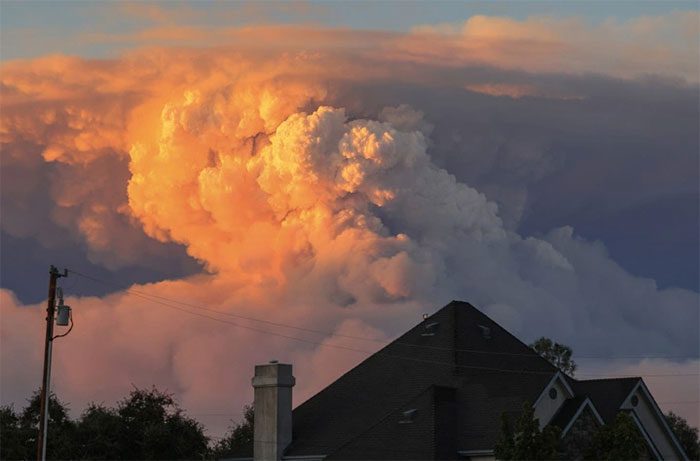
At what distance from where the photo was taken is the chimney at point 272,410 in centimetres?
6762

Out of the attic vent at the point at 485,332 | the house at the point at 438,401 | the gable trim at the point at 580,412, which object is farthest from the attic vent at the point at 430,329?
the gable trim at the point at 580,412

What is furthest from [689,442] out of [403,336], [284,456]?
[284,456]

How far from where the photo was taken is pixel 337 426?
6744 centimetres

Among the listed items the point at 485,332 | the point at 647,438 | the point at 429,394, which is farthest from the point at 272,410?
the point at 647,438

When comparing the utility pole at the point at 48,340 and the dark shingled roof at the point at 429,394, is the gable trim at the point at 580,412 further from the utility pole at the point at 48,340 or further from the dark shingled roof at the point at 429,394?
the utility pole at the point at 48,340

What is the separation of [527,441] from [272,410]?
18373 millimetres

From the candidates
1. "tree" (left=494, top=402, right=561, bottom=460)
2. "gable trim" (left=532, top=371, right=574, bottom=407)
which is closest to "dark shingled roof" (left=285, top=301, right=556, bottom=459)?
"gable trim" (left=532, top=371, right=574, bottom=407)

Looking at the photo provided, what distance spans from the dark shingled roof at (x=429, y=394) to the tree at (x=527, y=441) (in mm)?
4209

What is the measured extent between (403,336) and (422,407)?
982 centimetres

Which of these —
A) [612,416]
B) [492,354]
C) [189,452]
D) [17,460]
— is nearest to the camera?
[612,416]

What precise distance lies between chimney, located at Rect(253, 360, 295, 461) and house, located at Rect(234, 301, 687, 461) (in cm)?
5

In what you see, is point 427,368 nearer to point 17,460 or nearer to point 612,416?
point 612,416

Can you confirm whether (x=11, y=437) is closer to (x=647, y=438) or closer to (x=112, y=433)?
(x=112, y=433)

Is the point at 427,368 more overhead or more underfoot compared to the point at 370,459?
more overhead
